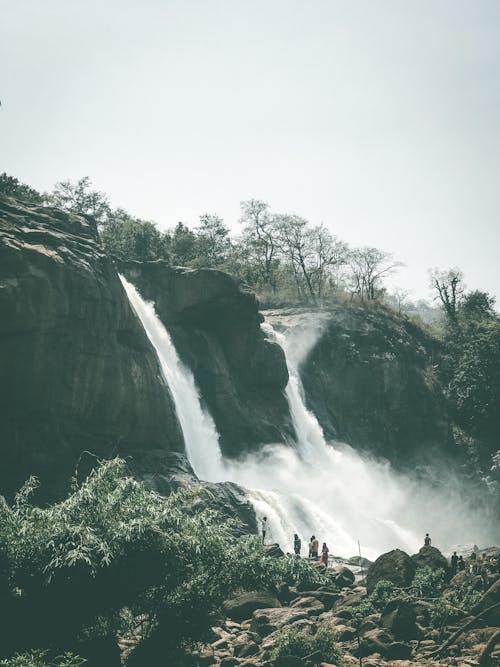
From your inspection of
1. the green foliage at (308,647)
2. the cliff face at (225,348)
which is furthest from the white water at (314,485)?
the green foliage at (308,647)

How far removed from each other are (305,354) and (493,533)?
21.6 metres

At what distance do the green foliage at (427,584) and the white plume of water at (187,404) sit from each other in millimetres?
18010

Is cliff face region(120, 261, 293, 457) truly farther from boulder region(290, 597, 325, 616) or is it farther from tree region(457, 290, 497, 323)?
tree region(457, 290, 497, 323)

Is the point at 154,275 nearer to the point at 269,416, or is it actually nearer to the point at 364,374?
the point at 269,416

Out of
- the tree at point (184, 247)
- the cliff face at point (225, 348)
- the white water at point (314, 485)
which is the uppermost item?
the tree at point (184, 247)

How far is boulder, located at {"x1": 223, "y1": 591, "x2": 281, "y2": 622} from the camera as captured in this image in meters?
22.5

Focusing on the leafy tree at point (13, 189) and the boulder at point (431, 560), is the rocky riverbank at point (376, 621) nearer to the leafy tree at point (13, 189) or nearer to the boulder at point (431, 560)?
the boulder at point (431, 560)

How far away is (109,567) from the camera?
1773 cm

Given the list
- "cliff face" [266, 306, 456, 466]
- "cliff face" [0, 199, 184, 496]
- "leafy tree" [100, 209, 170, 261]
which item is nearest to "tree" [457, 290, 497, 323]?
"cliff face" [266, 306, 456, 466]

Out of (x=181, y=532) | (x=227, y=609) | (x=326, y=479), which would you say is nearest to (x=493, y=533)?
(x=326, y=479)

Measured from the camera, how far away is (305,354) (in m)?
57.1

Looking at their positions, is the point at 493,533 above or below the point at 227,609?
below

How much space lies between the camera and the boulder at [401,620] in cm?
1967

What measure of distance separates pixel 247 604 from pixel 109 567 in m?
6.76
